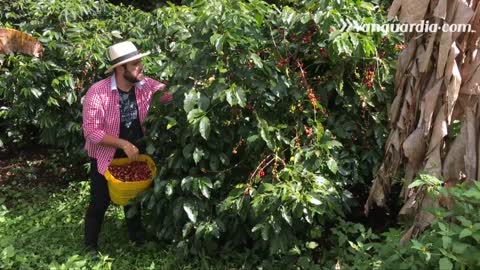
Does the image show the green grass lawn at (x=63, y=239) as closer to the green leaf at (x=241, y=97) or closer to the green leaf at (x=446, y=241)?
the green leaf at (x=241, y=97)

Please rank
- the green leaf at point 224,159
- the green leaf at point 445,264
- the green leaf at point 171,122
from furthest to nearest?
the green leaf at point 224,159, the green leaf at point 171,122, the green leaf at point 445,264

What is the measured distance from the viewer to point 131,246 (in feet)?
13.4

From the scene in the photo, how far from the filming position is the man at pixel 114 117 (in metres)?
3.76

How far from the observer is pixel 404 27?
3.23 meters

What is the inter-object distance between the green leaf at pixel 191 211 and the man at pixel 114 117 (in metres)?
0.50

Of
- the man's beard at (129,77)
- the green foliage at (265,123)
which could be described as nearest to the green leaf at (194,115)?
the green foliage at (265,123)

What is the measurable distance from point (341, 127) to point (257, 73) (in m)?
0.64

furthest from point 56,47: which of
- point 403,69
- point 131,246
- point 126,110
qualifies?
point 403,69

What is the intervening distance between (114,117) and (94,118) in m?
0.14

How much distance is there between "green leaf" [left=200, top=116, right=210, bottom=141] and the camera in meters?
3.38

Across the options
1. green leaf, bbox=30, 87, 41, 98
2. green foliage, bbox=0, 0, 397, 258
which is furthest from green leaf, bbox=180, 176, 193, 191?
green leaf, bbox=30, 87, 41, 98

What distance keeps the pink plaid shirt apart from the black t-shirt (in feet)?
0.09

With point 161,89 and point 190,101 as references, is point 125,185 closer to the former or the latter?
point 161,89

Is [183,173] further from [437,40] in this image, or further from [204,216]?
[437,40]
